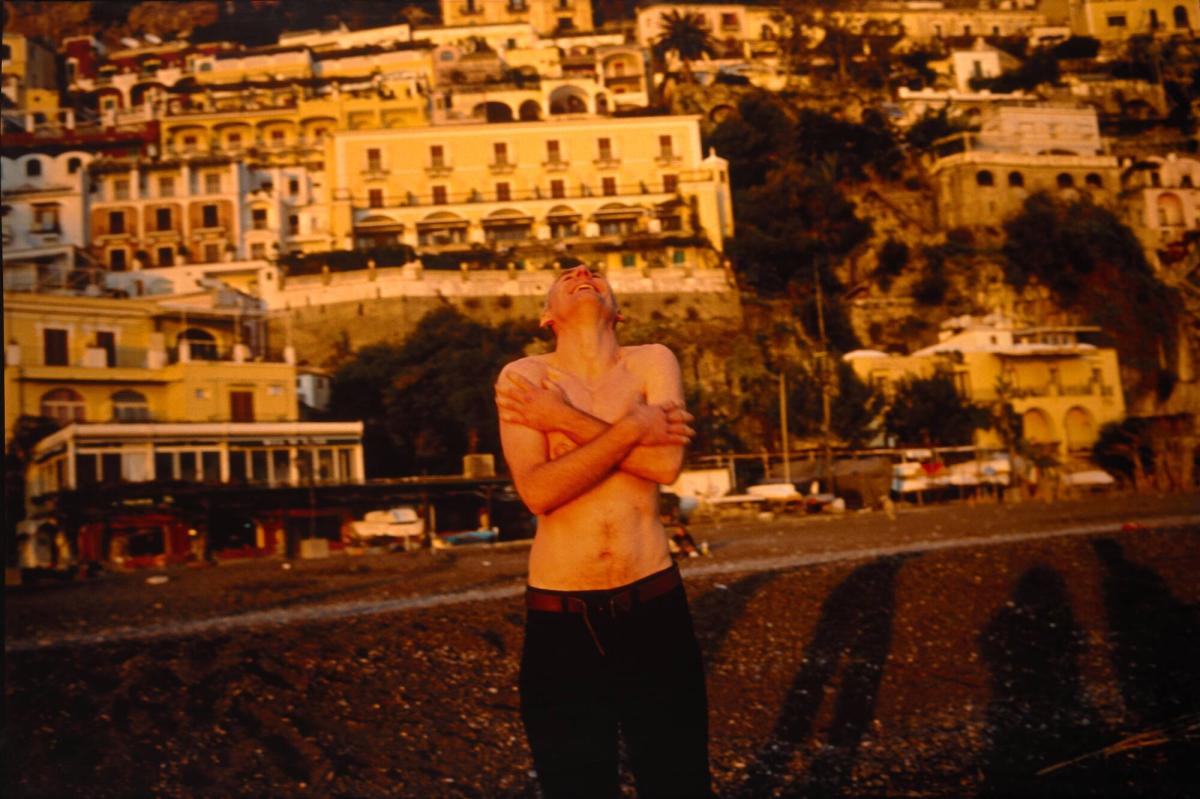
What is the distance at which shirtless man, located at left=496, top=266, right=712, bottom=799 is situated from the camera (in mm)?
2211

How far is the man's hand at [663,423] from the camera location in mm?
2166

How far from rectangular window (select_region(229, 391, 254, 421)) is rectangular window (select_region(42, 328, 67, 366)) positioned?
3.47 m

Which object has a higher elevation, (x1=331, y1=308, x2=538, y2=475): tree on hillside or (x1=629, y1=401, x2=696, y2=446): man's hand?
(x1=331, y1=308, x2=538, y2=475): tree on hillside

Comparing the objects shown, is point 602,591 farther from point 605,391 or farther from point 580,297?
point 580,297

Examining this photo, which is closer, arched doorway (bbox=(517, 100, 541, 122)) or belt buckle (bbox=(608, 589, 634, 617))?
belt buckle (bbox=(608, 589, 634, 617))

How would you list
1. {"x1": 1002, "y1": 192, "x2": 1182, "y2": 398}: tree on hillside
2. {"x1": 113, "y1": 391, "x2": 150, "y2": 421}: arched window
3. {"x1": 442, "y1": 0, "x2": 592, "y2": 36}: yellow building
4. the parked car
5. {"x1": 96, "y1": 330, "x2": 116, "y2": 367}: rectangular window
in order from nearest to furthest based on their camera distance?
{"x1": 1002, "y1": 192, "x2": 1182, "y2": 398}: tree on hillside < the parked car < {"x1": 113, "y1": 391, "x2": 150, "y2": 421}: arched window < {"x1": 96, "y1": 330, "x2": 116, "y2": 367}: rectangular window < {"x1": 442, "y1": 0, "x2": 592, "y2": 36}: yellow building

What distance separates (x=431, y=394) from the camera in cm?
2186

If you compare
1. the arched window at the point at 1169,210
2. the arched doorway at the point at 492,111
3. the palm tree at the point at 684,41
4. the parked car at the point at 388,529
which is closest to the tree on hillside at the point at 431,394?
the parked car at the point at 388,529

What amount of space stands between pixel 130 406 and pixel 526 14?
123 ft

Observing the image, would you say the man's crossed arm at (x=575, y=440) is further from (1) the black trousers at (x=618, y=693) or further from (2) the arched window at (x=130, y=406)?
(2) the arched window at (x=130, y=406)

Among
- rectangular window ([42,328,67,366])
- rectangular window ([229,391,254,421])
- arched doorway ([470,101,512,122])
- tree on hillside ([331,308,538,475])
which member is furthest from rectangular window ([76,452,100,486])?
arched doorway ([470,101,512,122])

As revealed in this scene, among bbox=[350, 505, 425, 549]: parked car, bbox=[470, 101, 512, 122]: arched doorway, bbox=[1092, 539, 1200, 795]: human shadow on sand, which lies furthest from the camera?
bbox=[470, 101, 512, 122]: arched doorway

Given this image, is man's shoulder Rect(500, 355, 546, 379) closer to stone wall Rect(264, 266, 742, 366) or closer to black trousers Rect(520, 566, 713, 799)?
black trousers Rect(520, 566, 713, 799)

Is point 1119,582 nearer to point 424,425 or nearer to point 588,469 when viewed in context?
point 588,469
